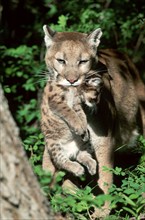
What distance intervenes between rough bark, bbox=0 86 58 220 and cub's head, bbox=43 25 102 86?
2.49 m

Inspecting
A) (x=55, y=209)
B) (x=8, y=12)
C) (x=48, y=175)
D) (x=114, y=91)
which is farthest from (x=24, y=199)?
(x=8, y=12)

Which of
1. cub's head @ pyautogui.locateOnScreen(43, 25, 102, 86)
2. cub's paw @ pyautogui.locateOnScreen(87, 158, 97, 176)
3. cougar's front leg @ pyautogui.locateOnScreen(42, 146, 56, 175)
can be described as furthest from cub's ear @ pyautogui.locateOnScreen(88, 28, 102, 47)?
cub's paw @ pyautogui.locateOnScreen(87, 158, 97, 176)

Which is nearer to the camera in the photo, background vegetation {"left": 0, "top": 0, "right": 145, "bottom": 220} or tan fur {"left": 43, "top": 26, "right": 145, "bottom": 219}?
tan fur {"left": 43, "top": 26, "right": 145, "bottom": 219}

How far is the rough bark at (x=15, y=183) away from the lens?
3744 millimetres

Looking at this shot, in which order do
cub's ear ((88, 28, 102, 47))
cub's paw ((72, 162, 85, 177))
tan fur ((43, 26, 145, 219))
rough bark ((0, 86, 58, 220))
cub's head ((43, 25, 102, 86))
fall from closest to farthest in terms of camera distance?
rough bark ((0, 86, 58, 220))
cub's paw ((72, 162, 85, 177))
cub's head ((43, 25, 102, 86))
tan fur ((43, 26, 145, 219))
cub's ear ((88, 28, 102, 47))

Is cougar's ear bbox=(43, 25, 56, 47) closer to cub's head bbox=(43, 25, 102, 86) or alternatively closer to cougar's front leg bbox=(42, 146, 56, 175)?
cub's head bbox=(43, 25, 102, 86)

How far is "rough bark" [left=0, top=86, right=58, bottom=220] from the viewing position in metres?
3.74

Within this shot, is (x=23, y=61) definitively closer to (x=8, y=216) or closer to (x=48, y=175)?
(x=48, y=175)

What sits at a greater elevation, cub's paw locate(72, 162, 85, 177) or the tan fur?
the tan fur

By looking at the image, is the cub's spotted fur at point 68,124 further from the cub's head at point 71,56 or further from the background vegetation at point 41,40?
the background vegetation at point 41,40

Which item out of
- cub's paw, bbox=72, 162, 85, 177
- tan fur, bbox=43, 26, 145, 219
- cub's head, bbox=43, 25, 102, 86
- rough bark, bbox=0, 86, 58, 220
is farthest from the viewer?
tan fur, bbox=43, 26, 145, 219

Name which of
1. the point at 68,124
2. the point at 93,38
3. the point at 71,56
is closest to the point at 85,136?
the point at 68,124

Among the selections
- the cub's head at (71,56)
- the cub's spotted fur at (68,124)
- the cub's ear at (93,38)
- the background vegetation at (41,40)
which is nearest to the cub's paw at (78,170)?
the cub's spotted fur at (68,124)

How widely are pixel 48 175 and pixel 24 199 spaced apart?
1.96ft
